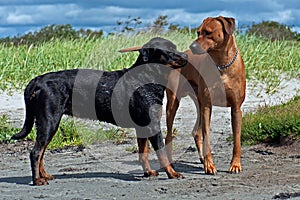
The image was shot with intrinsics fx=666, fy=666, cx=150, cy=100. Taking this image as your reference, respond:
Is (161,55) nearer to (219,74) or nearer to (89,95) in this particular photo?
(219,74)

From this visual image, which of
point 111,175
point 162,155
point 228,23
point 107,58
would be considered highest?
point 228,23

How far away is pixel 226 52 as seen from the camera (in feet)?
26.1

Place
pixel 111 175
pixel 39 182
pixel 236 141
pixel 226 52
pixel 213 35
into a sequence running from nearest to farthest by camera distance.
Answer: pixel 39 182 < pixel 213 35 < pixel 226 52 < pixel 236 141 < pixel 111 175

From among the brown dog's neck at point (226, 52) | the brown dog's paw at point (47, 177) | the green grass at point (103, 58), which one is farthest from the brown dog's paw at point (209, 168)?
the green grass at point (103, 58)

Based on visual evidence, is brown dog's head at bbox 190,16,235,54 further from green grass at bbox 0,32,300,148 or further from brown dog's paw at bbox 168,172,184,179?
green grass at bbox 0,32,300,148

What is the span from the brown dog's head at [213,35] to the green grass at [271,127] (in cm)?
262

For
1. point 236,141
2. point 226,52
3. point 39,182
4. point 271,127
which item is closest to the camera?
point 39,182

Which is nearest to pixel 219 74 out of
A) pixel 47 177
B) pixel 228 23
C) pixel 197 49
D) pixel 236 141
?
pixel 197 49

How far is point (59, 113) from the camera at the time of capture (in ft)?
25.5

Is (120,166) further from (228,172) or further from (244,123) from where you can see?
(244,123)

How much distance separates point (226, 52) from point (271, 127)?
2.68 meters

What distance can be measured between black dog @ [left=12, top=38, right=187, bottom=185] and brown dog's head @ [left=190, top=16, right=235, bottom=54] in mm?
298

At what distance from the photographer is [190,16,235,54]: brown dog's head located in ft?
25.6

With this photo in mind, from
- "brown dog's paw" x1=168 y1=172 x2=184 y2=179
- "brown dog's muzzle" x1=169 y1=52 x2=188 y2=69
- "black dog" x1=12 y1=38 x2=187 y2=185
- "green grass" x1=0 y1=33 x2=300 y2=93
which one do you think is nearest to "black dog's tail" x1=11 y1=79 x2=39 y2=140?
"black dog" x1=12 y1=38 x2=187 y2=185
